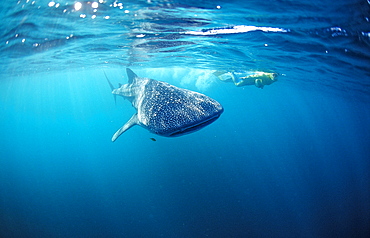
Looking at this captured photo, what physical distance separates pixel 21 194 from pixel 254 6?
3001cm

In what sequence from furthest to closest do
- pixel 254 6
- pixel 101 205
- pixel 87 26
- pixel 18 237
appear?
pixel 101 205
pixel 18 237
pixel 87 26
pixel 254 6

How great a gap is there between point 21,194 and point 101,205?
→ 46.1ft

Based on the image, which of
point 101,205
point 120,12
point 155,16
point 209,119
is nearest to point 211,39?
point 155,16

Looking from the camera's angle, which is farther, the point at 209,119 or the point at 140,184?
the point at 140,184

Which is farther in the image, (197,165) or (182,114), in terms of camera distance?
(197,165)

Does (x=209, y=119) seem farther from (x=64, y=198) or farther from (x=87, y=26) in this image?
(x=64, y=198)

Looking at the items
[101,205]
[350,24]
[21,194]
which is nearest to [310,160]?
[350,24]

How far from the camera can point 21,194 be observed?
21.3m

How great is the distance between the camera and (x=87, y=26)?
8.07 meters

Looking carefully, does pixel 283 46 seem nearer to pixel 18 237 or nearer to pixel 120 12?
pixel 120 12

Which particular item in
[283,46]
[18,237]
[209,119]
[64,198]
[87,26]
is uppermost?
[87,26]

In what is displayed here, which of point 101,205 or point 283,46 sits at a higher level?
point 283,46

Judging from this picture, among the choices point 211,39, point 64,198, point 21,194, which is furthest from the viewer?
point 21,194

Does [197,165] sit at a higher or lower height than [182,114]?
lower
